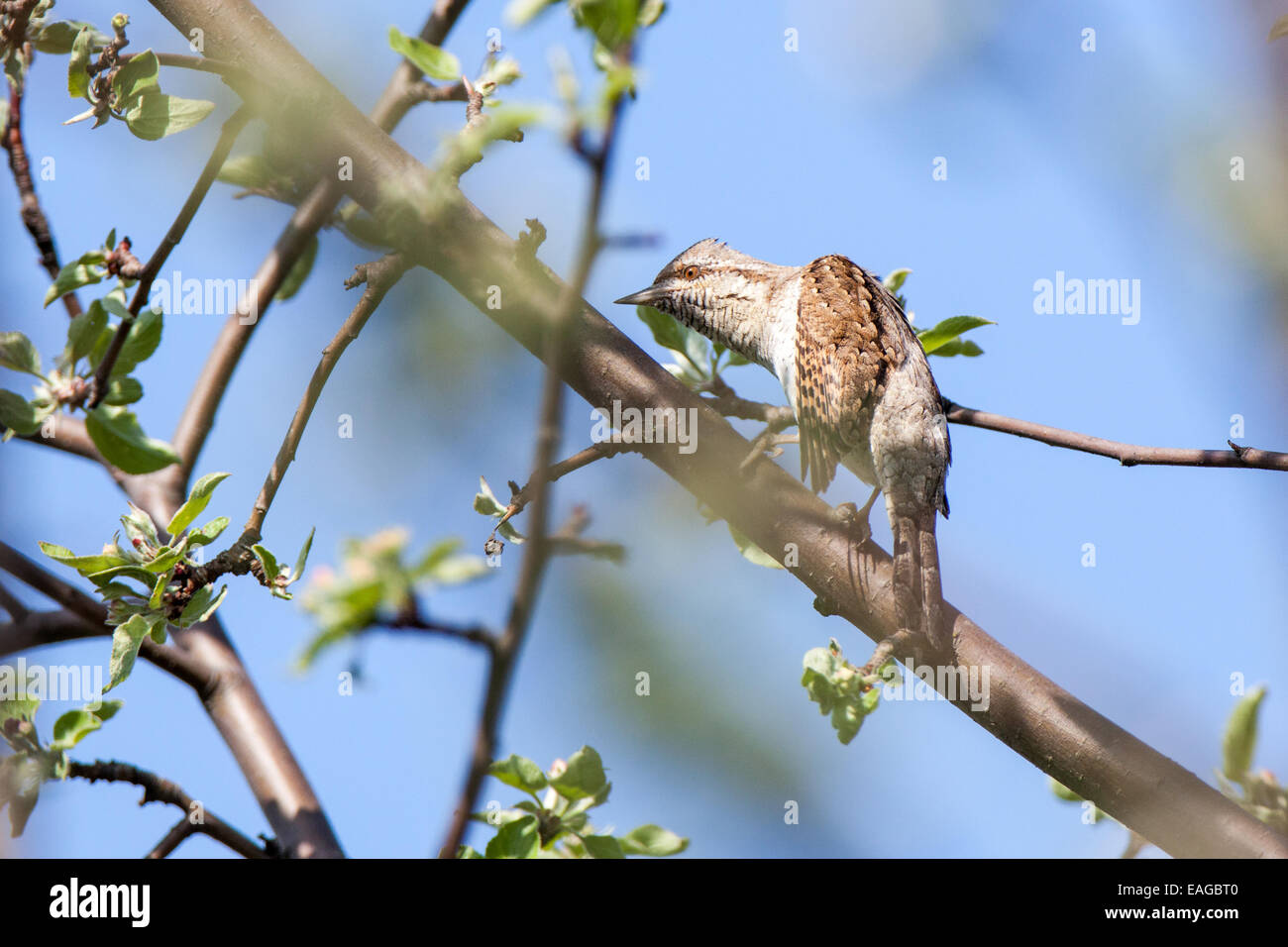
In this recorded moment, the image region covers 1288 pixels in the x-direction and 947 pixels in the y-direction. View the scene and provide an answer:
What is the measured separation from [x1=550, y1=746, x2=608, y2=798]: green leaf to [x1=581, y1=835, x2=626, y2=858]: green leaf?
0.34ft

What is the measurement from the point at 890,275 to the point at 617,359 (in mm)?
1187

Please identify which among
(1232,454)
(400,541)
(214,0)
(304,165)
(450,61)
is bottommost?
(400,541)

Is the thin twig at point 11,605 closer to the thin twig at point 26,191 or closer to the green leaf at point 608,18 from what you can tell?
the thin twig at point 26,191

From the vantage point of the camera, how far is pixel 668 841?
8.39 ft

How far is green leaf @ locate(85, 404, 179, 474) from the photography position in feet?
7.29

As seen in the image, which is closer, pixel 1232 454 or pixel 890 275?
pixel 1232 454

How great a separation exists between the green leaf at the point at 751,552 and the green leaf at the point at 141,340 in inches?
70.1

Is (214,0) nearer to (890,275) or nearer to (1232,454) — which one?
(890,275)

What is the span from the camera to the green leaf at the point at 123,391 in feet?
7.65

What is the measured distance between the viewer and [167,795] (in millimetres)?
2564

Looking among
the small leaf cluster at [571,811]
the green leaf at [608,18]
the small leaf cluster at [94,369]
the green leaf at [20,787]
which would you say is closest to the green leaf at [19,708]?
the green leaf at [20,787]

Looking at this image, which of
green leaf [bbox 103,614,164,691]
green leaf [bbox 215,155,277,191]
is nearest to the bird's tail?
green leaf [bbox 103,614,164,691]

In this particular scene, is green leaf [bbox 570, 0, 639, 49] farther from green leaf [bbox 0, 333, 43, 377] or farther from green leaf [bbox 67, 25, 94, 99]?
green leaf [bbox 67, 25, 94, 99]

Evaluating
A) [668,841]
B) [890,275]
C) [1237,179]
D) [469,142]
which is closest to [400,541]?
[469,142]
